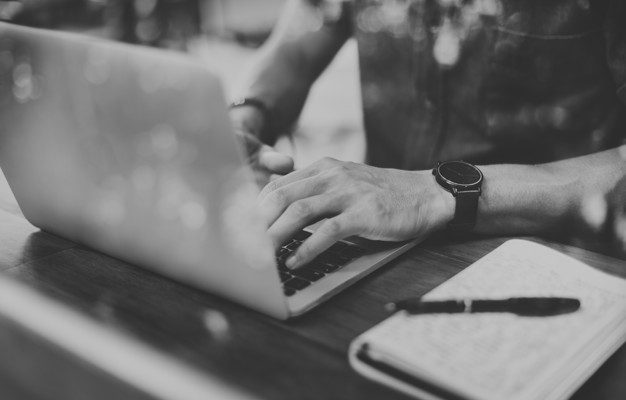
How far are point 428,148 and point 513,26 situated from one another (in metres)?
0.32

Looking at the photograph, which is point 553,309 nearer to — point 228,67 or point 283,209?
point 283,209

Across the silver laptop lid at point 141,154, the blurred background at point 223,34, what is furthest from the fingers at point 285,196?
the blurred background at point 223,34

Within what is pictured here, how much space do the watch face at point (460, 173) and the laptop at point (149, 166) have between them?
153 millimetres

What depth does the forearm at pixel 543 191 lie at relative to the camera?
0.86 meters

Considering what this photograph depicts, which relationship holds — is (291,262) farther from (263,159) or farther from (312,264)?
(263,159)

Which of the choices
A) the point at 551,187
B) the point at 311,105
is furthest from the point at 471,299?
the point at 311,105

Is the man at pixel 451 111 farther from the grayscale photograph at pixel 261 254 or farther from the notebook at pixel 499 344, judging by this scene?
the notebook at pixel 499 344

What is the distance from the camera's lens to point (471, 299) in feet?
2.00

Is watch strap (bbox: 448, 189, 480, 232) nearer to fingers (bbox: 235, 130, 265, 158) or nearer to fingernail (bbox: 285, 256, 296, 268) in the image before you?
fingernail (bbox: 285, 256, 296, 268)

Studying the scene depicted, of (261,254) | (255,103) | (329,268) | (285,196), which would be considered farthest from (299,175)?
(255,103)

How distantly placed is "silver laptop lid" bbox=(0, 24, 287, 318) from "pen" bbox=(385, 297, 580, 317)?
0.14 m

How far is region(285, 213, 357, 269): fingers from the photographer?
70cm

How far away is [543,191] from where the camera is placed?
0.91 m

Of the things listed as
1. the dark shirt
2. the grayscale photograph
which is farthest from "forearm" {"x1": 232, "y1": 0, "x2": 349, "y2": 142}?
the grayscale photograph
